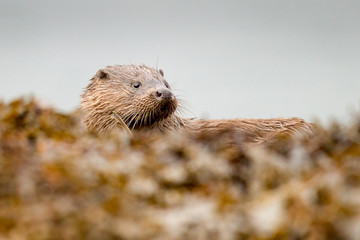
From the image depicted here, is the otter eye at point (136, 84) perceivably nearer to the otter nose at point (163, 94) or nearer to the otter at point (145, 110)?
the otter at point (145, 110)

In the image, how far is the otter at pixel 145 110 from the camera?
630 centimetres

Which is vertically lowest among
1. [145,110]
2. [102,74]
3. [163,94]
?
[145,110]

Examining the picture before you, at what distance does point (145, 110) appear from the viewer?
20.6 ft

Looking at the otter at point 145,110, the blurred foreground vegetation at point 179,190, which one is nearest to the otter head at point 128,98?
the otter at point 145,110

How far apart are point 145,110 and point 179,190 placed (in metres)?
4.27

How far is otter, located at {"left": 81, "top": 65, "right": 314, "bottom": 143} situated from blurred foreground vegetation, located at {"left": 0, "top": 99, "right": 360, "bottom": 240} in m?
3.68

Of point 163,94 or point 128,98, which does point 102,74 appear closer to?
point 128,98

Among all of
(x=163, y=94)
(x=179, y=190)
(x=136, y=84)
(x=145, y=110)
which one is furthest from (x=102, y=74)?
(x=179, y=190)

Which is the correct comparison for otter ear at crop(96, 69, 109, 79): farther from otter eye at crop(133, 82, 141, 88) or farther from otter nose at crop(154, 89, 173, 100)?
otter nose at crop(154, 89, 173, 100)

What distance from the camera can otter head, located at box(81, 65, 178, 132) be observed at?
6273 millimetres

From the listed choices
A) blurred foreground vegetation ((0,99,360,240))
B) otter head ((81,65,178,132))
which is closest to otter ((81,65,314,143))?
otter head ((81,65,178,132))

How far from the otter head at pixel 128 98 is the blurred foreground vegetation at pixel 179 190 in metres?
3.66

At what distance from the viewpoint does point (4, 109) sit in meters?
3.56

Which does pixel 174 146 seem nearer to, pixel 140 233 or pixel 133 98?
pixel 140 233
